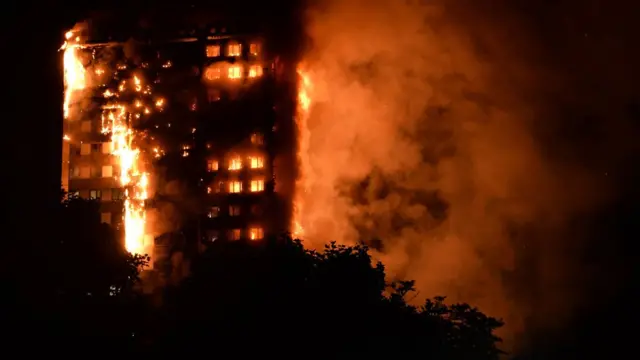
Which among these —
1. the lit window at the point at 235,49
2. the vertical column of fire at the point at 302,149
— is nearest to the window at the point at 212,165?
the vertical column of fire at the point at 302,149

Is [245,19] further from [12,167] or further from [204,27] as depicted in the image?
[12,167]

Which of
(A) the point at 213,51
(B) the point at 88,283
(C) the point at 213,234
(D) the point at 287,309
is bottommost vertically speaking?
(D) the point at 287,309

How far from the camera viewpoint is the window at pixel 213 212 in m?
49.6

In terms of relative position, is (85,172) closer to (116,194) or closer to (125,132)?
(116,194)

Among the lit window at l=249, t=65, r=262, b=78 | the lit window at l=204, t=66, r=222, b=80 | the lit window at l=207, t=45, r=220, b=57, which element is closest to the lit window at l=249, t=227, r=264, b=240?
the lit window at l=249, t=65, r=262, b=78

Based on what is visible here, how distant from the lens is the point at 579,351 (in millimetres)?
30344

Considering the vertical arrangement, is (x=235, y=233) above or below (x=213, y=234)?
above

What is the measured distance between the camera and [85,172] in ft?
167

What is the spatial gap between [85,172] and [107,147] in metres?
2.44

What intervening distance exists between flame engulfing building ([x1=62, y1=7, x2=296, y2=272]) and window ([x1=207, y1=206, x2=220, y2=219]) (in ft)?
0.74

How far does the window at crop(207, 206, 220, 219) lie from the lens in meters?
49.6

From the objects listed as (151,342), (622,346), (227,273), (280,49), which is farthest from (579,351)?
(280,49)

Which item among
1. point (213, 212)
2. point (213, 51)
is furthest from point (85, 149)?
point (213, 51)

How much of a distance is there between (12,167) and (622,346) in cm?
2524
